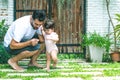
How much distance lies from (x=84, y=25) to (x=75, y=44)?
20.2 inches

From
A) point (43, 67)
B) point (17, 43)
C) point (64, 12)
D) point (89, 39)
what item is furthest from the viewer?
point (64, 12)

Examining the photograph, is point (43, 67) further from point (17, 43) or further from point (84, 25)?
point (84, 25)

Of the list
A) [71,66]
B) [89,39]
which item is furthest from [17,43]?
[89,39]

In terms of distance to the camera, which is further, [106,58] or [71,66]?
[106,58]

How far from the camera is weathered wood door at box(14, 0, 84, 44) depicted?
9.64 m

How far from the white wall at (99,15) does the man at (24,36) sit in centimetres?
227

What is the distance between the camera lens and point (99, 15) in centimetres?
952

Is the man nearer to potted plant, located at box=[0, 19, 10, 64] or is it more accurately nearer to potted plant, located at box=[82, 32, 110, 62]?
potted plant, located at box=[0, 19, 10, 64]

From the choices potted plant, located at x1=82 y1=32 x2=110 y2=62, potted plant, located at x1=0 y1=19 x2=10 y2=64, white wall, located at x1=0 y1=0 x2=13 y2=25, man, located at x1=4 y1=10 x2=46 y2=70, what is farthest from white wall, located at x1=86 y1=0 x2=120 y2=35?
man, located at x1=4 y1=10 x2=46 y2=70

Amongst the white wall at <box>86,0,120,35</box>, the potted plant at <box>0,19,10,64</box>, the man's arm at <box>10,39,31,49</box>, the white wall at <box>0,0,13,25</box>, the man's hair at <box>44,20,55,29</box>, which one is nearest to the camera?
the man's arm at <box>10,39,31,49</box>

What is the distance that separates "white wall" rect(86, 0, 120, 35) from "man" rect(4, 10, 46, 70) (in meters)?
2.27

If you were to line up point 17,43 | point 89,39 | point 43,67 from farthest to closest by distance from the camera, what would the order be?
point 89,39
point 43,67
point 17,43

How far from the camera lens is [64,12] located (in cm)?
970

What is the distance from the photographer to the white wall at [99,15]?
9.52 m
